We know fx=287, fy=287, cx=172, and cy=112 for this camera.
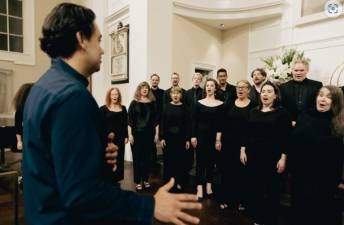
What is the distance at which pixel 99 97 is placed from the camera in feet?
25.5

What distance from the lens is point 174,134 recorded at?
12.5 ft

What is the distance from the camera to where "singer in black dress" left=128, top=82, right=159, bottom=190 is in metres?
3.94

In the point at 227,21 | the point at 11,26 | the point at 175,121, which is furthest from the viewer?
the point at 11,26

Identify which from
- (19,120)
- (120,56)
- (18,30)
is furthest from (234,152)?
(18,30)

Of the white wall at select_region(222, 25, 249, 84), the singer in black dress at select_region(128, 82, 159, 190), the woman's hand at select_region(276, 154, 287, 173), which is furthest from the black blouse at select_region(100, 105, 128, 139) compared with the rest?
the white wall at select_region(222, 25, 249, 84)

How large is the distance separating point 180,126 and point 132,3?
3.59m

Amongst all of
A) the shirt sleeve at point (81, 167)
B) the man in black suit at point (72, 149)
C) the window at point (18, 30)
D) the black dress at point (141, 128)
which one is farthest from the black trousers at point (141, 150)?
the window at point (18, 30)

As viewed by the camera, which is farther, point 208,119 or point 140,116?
point 140,116

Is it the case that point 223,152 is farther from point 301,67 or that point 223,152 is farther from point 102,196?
point 102,196

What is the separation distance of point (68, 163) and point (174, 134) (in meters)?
3.14

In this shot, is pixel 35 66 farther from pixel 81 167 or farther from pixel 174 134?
pixel 81 167

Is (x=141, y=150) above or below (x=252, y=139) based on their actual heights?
below

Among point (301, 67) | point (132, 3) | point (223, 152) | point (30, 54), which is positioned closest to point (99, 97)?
point (30, 54)

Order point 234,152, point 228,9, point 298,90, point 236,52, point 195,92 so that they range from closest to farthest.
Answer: point 234,152
point 298,90
point 195,92
point 228,9
point 236,52
